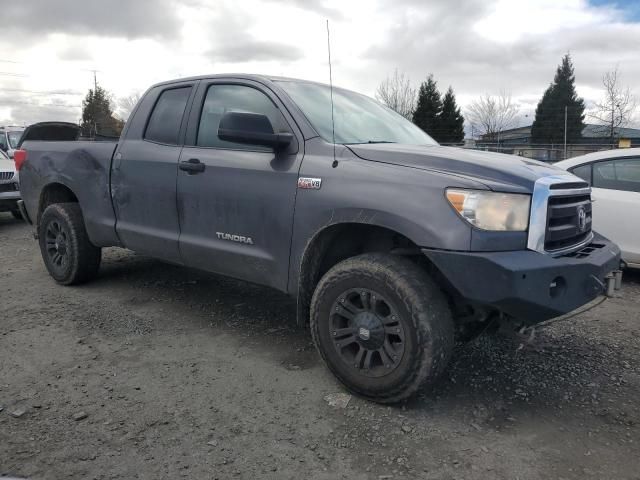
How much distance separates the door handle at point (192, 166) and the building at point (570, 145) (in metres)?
15.2

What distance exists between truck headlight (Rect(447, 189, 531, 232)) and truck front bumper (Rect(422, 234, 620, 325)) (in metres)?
0.15

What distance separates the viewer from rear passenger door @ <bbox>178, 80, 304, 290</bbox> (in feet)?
11.4

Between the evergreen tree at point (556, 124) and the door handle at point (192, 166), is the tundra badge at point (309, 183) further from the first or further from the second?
the evergreen tree at point (556, 124)

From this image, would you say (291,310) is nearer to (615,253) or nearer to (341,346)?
(341,346)

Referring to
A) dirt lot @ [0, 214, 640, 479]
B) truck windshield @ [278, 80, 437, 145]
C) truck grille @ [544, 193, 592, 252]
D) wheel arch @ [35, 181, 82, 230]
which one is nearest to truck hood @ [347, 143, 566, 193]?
truck grille @ [544, 193, 592, 252]

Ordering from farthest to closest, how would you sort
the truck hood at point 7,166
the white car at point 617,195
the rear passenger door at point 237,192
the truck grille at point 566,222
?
the truck hood at point 7,166, the white car at point 617,195, the rear passenger door at point 237,192, the truck grille at point 566,222

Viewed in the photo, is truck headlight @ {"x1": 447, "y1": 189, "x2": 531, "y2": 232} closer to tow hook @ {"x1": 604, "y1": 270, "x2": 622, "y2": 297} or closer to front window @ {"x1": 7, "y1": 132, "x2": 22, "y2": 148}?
tow hook @ {"x1": 604, "y1": 270, "x2": 622, "y2": 297}

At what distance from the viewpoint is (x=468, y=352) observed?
3920 millimetres

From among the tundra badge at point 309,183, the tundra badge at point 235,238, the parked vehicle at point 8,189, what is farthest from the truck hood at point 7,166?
the tundra badge at point 309,183

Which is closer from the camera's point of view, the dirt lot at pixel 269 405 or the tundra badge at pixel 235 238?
Answer: the dirt lot at pixel 269 405

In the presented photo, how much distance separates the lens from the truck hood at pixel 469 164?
2836 millimetres

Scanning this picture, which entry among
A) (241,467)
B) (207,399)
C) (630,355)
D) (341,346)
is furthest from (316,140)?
(630,355)

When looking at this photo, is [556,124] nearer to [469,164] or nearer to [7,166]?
[7,166]

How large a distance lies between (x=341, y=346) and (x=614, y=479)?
1464mm
